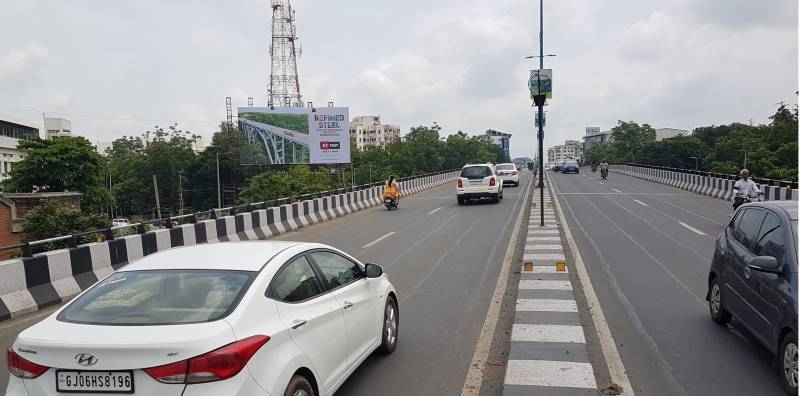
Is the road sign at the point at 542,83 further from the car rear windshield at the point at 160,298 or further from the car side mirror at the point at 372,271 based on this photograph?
the car rear windshield at the point at 160,298

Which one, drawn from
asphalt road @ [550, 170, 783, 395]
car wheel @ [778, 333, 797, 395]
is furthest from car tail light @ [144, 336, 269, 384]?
car wheel @ [778, 333, 797, 395]

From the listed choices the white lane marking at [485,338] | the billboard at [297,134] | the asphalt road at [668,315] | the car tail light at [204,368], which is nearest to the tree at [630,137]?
the billboard at [297,134]

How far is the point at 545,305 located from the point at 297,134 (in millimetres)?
36660

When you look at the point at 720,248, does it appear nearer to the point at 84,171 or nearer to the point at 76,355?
→ the point at 76,355

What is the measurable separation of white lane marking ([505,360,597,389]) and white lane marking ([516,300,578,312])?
1.97 m

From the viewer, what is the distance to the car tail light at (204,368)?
3221mm

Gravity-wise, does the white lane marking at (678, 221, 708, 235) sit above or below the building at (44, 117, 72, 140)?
below

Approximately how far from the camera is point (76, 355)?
332cm

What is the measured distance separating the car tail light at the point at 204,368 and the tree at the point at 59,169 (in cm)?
5337

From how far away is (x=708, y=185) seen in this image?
3269cm

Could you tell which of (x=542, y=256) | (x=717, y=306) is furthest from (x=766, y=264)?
(x=542, y=256)

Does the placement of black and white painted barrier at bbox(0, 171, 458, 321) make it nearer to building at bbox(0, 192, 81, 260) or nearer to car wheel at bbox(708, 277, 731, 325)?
car wheel at bbox(708, 277, 731, 325)

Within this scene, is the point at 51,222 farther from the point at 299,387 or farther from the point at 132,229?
the point at 299,387

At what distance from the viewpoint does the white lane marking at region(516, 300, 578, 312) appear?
748 centimetres
